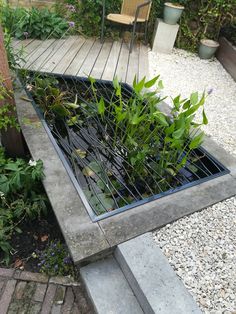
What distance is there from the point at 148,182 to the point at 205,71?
8.81 feet

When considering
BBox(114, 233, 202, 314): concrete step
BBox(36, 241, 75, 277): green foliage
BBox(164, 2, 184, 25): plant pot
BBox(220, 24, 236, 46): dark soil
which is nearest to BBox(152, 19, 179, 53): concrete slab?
BBox(164, 2, 184, 25): plant pot

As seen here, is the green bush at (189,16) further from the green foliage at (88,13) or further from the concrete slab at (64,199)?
the concrete slab at (64,199)

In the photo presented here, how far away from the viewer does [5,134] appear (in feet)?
6.72

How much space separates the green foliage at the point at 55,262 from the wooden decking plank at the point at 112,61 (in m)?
2.21

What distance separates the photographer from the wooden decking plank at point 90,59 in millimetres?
3271

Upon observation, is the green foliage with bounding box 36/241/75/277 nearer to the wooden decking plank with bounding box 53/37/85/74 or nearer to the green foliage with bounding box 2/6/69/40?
the wooden decking plank with bounding box 53/37/85/74

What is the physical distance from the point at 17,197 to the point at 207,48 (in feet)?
12.3

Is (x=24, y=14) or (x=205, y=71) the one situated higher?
(x=24, y=14)

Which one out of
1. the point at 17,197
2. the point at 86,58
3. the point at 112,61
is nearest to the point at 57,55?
the point at 86,58

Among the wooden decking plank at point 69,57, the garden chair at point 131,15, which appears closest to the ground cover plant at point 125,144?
the wooden decking plank at point 69,57

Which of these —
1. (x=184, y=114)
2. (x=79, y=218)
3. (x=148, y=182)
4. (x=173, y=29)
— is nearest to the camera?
(x=79, y=218)

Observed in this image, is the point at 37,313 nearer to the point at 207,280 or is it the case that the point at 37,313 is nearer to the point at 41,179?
the point at 41,179

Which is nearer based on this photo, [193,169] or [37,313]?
[37,313]

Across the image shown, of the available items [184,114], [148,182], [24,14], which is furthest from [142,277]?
[24,14]
